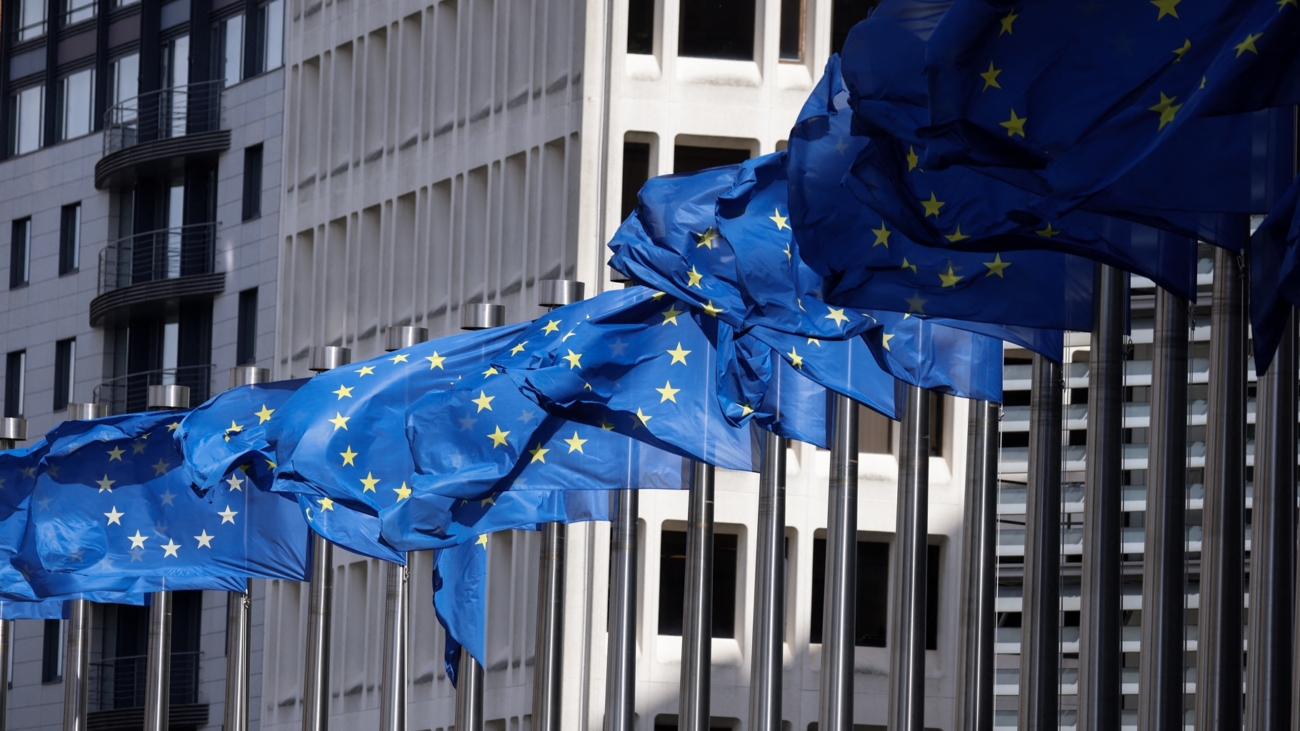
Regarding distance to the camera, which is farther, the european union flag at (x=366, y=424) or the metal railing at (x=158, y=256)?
the metal railing at (x=158, y=256)

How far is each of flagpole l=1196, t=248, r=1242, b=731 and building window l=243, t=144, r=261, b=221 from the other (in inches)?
2249

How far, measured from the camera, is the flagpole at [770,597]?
4384 centimetres

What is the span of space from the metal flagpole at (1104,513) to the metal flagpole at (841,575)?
Answer: 8.20 m

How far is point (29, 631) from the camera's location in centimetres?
9644

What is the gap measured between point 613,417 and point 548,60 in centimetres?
3003

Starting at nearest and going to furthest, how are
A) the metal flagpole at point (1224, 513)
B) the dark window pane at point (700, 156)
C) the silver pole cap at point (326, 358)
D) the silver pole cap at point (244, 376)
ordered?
1. the metal flagpole at point (1224, 513)
2. the silver pole cap at point (326, 358)
3. the silver pole cap at point (244, 376)
4. the dark window pane at point (700, 156)

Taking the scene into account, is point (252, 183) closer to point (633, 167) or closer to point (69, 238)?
point (69, 238)

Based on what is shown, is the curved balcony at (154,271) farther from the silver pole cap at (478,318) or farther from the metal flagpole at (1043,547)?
the metal flagpole at (1043,547)

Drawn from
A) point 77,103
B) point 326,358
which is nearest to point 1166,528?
point 326,358

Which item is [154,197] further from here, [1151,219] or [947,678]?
[1151,219]

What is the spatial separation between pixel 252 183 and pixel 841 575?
4766 centimetres

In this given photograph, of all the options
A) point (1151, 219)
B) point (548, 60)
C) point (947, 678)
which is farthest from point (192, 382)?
point (1151, 219)

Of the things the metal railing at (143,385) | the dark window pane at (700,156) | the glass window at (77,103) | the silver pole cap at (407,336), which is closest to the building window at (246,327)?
the metal railing at (143,385)

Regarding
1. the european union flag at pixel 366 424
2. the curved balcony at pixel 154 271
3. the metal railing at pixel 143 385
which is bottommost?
the european union flag at pixel 366 424
